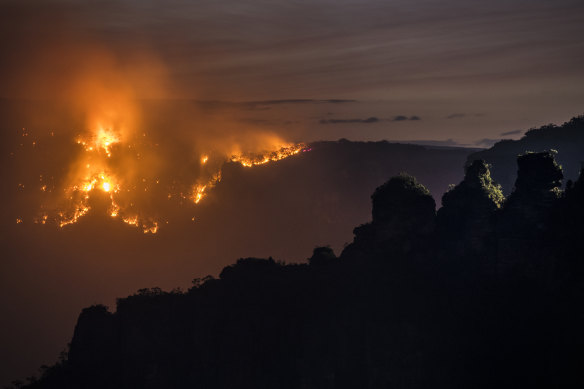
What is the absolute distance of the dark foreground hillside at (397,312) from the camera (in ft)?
240

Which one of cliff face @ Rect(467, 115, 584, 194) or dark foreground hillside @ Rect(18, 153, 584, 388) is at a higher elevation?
cliff face @ Rect(467, 115, 584, 194)

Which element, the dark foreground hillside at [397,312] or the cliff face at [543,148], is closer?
the dark foreground hillside at [397,312]

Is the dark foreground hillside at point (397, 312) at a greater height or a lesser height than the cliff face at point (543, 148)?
lesser

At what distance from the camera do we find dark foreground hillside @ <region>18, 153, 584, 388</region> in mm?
73062

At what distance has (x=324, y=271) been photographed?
3735 inches

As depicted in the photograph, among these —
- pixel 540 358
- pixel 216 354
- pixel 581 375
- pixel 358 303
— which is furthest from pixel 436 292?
pixel 216 354

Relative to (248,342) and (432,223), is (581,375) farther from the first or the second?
(248,342)

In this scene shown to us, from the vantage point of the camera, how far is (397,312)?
81.6 meters

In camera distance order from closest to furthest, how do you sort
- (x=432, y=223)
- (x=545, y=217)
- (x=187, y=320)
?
1. (x=545, y=217)
2. (x=432, y=223)
3. (x=187, y=320)

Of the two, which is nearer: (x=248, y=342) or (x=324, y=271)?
(x=248, y=342)

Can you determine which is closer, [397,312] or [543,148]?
[397,312]

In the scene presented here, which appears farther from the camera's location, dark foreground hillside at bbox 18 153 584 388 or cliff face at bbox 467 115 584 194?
cliff face at bbox 467 115 584 194

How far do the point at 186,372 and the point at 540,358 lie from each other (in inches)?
1783

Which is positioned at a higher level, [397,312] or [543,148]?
[543,148]
